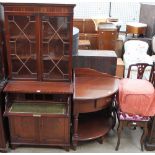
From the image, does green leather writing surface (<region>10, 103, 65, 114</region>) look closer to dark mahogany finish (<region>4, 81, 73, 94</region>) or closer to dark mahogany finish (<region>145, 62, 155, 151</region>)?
dark mahogany finish (<region>4, 81, 73, 94</region>)

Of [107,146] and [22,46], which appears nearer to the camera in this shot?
[22,46]

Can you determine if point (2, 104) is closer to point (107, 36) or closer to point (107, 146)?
point (107, 146)

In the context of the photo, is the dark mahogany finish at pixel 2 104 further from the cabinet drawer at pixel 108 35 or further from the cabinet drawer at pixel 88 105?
the cabinet drawer at pixel 108 35

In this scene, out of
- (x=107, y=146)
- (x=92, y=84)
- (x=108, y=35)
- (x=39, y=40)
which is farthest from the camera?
(x=108, y=35)

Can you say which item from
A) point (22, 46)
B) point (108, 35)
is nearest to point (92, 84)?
point (22, 46)

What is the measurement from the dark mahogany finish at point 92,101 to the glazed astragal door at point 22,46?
519 millimetres

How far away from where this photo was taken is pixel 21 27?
85.7 inches

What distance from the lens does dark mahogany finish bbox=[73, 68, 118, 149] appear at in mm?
2207

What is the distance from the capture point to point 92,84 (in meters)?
2.42

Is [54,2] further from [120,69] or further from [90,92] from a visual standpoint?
[120,69]

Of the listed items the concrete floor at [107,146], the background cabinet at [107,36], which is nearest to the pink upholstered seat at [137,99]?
the concrete floor at [107,146]

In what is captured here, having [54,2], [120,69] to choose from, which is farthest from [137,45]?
[54,2]

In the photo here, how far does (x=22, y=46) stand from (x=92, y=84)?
2.68 ft

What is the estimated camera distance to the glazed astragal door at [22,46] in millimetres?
2146
